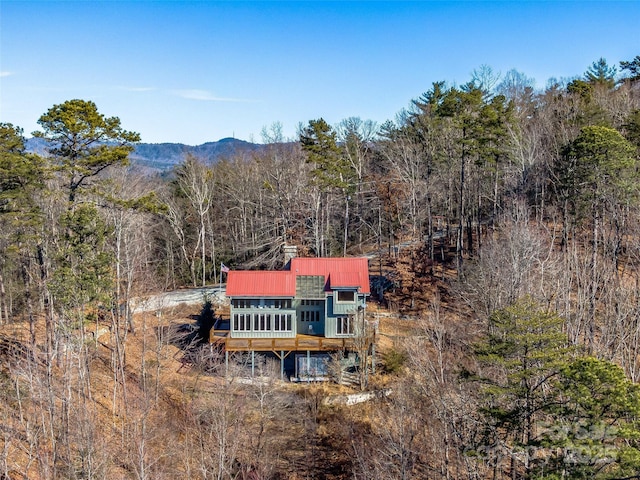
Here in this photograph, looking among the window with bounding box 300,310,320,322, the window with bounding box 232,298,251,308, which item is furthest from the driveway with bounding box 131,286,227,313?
the window with bounding box 300,310,320,322

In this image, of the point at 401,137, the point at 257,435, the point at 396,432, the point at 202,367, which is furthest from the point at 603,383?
the point at 401,137

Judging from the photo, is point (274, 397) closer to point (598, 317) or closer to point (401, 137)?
point (598, 317)

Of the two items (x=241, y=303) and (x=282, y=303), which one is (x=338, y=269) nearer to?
(x=282, y=303)

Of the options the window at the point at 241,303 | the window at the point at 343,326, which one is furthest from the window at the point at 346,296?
the window at the point at 241,303

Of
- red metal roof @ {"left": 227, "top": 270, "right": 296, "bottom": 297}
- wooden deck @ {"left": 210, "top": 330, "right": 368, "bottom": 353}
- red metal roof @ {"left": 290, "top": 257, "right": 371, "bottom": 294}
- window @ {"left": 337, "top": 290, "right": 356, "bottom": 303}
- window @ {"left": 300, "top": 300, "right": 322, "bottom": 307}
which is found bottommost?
wooden deck @ {"left": 210, "top": 330, "right": 368, "bottom": 353}

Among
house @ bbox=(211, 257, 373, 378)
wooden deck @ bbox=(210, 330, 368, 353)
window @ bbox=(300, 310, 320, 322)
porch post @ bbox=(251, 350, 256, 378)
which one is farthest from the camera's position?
window @ bbox=(300, 310, 320, 322)

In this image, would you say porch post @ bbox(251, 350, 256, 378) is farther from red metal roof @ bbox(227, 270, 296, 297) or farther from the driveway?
the driveway
